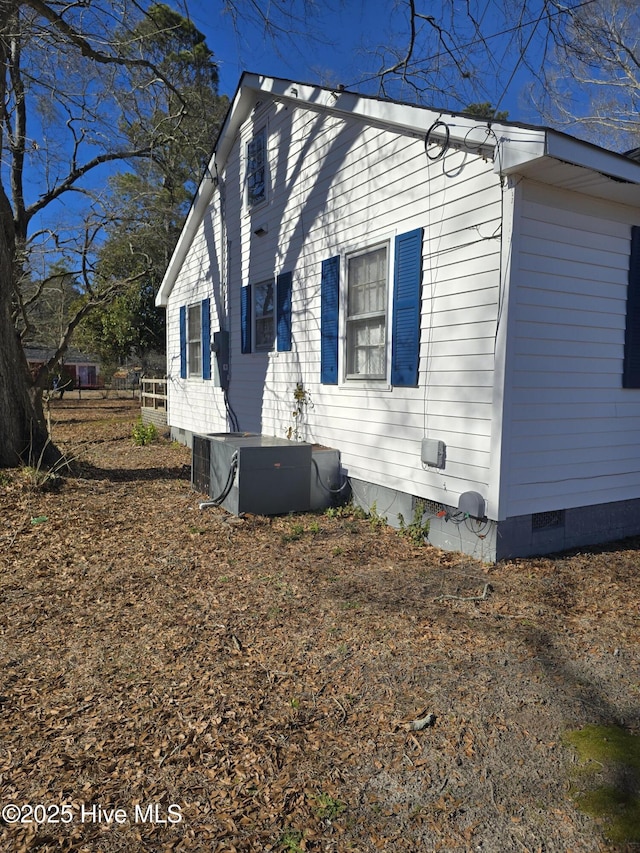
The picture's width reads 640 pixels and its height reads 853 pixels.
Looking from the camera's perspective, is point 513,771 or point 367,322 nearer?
point 513,771

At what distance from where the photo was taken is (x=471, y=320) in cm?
471

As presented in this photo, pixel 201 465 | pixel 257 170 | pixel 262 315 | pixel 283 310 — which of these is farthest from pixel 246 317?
pixel 201 465

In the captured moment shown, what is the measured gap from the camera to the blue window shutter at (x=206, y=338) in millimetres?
10602

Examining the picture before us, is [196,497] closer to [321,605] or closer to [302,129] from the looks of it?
[321,605]

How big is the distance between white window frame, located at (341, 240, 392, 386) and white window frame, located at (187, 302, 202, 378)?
18.2 feet

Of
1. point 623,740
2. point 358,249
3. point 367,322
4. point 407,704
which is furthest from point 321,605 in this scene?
point 358,249

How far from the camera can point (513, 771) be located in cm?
229

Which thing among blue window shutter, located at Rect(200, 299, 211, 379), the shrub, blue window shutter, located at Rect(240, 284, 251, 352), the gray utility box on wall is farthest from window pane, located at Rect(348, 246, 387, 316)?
the shrub

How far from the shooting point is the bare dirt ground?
6.75 feet

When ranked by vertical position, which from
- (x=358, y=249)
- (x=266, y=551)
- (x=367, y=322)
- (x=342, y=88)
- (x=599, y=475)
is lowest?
(x=266, y=551)

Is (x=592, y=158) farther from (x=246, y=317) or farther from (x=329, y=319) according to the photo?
(x=246, y=317)

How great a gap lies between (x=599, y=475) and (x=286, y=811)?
4180mm

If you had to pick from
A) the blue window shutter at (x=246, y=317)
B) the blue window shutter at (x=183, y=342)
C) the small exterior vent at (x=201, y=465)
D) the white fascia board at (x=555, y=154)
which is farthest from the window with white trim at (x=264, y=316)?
the white fascia board at (x=555, y=154)

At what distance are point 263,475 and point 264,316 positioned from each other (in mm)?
3259
